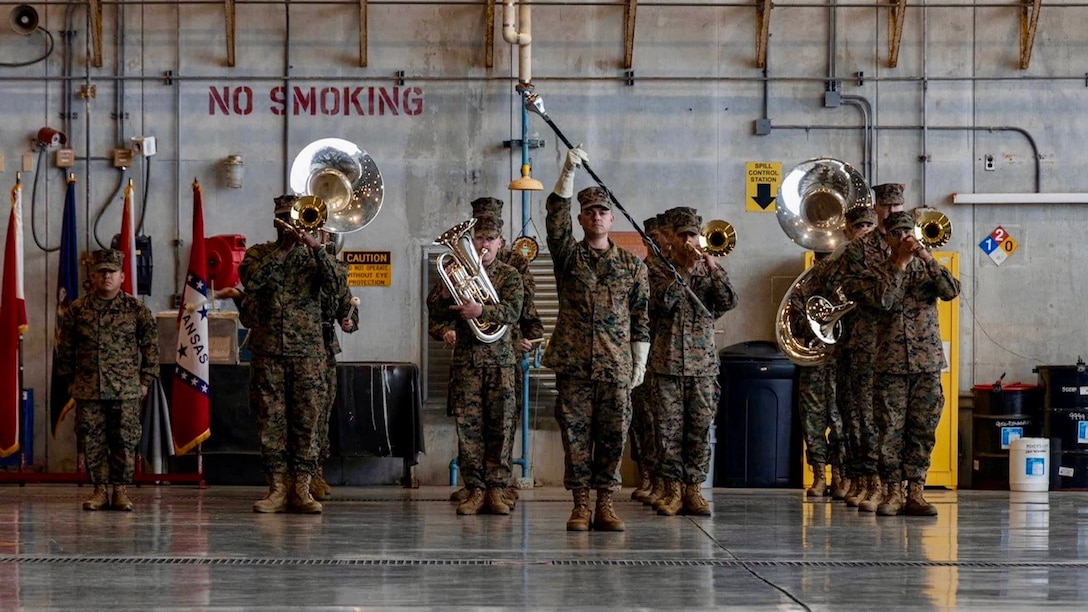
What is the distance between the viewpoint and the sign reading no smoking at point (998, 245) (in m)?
13.4

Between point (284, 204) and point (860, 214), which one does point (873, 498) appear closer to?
point (860, 214)

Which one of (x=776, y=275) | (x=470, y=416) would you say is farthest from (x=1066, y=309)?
(x=470, y=416)

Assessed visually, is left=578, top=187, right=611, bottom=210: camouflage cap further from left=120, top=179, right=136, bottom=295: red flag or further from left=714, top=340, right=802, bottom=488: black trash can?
left=120, top=179, right=136, bottom=295: red flag

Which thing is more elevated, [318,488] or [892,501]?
[892,501]

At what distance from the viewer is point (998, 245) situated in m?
13.4

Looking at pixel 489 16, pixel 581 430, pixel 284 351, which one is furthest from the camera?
pixel 489 16

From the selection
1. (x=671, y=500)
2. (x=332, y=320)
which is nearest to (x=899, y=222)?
(x=671, y=500)

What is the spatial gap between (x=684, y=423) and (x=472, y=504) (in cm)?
138

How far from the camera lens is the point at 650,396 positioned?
930cm

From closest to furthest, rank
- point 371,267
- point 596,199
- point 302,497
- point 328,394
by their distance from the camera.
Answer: point 596,199, point 302,497, point 328,394, point 371,267

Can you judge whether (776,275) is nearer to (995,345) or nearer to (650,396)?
(995,345)

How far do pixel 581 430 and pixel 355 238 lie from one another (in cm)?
576

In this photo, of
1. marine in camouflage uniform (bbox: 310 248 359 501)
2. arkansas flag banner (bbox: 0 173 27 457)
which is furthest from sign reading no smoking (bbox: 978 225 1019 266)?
arkansas flag banner (bbox: 0 173 27 457)

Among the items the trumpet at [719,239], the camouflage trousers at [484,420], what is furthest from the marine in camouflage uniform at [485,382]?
the trumpet at [719,239]
